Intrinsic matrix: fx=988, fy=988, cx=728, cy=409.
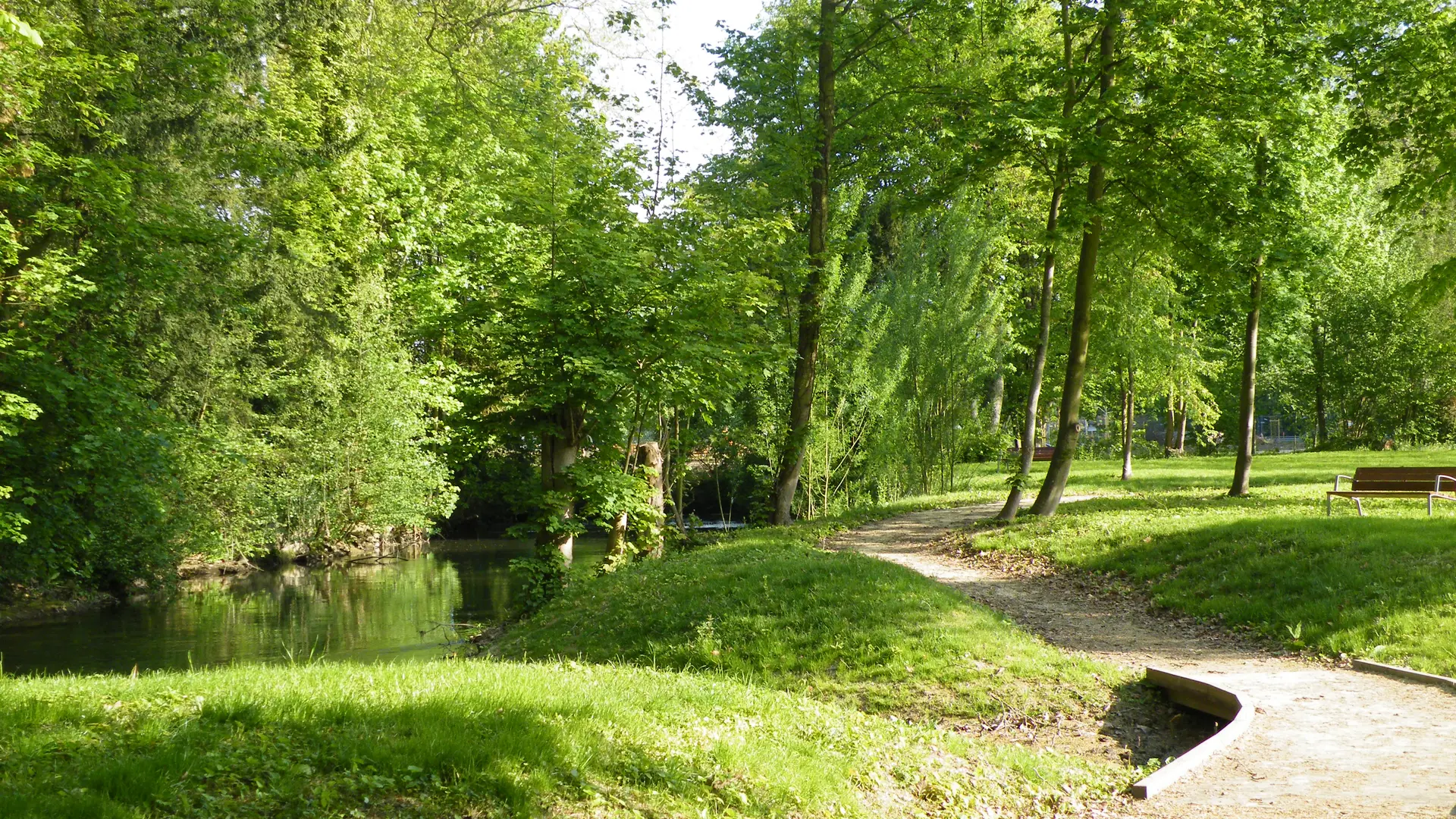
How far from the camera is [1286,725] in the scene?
741 centimetres

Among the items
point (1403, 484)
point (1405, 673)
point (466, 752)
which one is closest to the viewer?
point (466, 752)

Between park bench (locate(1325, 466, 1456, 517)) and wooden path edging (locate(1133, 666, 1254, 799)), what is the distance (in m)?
6.93

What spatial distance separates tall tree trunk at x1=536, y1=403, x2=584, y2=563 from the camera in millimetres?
13805

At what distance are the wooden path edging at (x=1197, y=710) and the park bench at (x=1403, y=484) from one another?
6.93 meters

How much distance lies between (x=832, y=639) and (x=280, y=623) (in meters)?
14.6

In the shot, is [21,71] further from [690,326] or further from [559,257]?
[690,326]

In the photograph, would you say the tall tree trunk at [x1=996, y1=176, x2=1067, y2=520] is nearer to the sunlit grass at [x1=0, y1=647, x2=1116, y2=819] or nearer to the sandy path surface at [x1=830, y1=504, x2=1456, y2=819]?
the sandy path surface at [x1=830, y1=504, x2=1456, y2=819]

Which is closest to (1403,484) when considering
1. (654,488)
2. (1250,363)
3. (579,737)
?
(1250,363)

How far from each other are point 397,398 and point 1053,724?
967 inches

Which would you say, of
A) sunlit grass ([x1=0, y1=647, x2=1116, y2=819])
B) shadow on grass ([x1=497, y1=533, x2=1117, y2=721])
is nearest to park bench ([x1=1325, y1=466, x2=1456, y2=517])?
shadow on grass ([x1=497, y1=533, x2=1117, y2=721])

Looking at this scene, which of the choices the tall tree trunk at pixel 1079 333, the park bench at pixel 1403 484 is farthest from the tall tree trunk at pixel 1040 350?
the park bench at pixel 1403 484

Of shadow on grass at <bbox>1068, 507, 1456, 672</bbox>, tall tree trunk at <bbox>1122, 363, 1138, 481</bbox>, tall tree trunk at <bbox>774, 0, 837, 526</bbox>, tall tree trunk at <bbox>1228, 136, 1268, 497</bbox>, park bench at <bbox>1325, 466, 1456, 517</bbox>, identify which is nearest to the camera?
shadow on grass at <bbox>1068, 507, 1456, 672</bbox>

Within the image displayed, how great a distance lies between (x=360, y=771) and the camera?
4.52 m

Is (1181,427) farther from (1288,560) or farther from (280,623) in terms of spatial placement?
(280,623)
